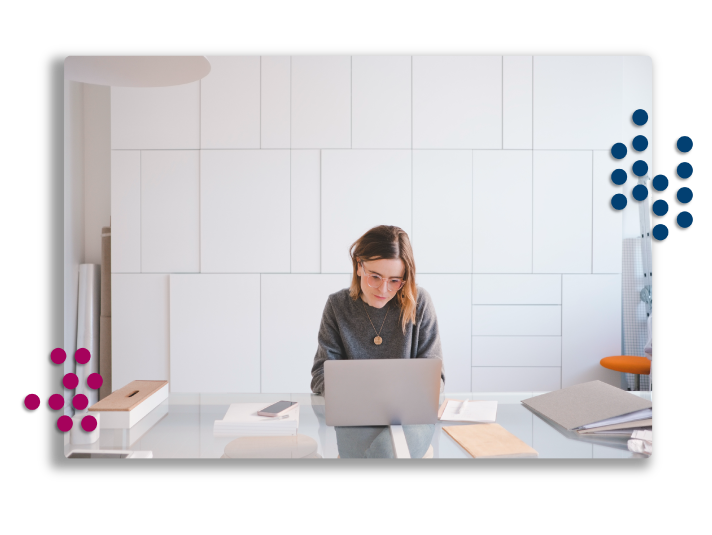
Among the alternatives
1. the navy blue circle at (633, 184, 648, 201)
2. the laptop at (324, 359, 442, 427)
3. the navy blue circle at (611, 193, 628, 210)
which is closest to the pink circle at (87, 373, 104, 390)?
the laptop at (324, 359, 442, 427)

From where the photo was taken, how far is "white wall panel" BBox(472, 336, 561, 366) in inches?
144

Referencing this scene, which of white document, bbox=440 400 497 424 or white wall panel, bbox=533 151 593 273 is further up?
white wall panel, bbox=533 151 593 273

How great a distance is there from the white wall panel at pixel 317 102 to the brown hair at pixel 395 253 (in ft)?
4.93

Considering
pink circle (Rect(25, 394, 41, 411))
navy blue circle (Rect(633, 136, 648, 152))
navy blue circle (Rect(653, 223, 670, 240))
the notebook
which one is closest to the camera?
the notebook

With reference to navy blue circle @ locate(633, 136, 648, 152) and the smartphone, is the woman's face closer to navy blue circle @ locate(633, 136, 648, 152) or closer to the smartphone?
the smartphone

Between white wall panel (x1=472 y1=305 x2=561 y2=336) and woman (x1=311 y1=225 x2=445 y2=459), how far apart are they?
1410 mm

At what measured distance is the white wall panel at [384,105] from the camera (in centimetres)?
360

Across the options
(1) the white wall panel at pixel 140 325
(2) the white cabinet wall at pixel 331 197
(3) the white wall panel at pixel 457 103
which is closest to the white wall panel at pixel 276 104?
(2) the white cabinet wall at pixel 331 197

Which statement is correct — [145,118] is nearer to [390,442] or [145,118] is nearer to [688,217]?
[390,442]

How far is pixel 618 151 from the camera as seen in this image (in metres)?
3.62

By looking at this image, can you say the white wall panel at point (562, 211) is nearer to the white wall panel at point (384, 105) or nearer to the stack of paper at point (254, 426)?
the white wall panel at point (384, 105)

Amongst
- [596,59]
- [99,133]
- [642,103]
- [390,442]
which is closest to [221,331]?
[99,133]

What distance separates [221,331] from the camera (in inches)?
143

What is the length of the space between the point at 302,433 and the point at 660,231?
4.47 ft
